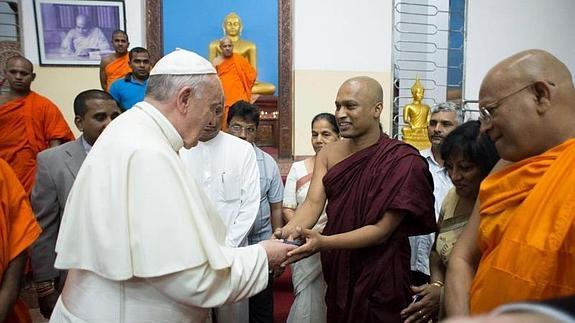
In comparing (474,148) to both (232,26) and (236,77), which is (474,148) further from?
(232,26)

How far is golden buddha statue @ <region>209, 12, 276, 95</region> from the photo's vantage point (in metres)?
7.25

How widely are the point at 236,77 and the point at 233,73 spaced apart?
76 mm

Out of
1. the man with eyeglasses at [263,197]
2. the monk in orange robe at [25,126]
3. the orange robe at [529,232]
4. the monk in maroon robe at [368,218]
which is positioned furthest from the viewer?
the monk in orange robe at [25,126]

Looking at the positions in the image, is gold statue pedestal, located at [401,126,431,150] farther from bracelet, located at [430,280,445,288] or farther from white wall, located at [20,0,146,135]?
bracelet, located at [430,280,445,288]

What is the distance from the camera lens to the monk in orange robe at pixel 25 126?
450 centimetres

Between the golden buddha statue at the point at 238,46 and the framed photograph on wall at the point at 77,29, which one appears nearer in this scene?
the framed photograph on wall at the point at 77,29

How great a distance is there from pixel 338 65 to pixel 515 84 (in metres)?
6.39

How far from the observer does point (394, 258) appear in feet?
7.54

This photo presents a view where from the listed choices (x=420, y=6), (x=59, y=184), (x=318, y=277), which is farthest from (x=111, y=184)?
(x=420, y=6)

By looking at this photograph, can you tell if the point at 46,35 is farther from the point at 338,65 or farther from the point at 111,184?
the point at 111,184

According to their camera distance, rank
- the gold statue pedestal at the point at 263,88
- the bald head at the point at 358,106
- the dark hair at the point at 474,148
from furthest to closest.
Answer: the gold statue pedestal at the point at 263,88 < the bald head at the point at 358,106 < the dark hair at the point at 474,148

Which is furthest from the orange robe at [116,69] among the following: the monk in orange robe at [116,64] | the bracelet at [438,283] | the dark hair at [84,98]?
the bracelet at [438,283]

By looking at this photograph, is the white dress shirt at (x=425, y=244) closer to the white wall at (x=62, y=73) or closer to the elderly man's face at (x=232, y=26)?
the elderly man's face at (x=232, y=26)

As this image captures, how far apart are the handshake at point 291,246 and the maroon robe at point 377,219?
23cm
